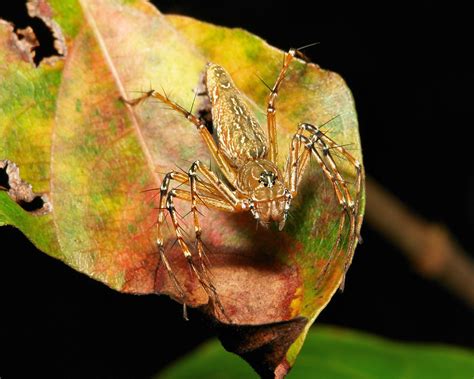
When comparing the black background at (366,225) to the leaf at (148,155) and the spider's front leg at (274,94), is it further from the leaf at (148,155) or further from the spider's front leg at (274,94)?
the spider's front leg at (274,94)

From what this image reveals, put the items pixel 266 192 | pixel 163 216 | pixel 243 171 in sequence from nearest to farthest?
pixel 163 216, pixel 266 192, pixel 243 171

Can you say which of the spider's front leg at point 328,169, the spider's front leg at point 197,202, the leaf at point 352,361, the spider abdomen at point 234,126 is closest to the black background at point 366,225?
the leaf at point 352,361

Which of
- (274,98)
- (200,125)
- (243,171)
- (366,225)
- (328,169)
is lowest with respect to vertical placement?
(366,225)

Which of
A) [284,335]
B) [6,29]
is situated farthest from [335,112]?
[6,29]

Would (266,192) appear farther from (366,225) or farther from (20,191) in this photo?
(366,225)

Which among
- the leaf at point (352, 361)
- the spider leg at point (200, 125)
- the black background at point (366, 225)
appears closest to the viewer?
the spider leg at point (200, 125)

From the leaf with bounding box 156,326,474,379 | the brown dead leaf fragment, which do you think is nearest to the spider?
the brown dead leaf fragment

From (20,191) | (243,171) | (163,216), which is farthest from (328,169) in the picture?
(20,191)
